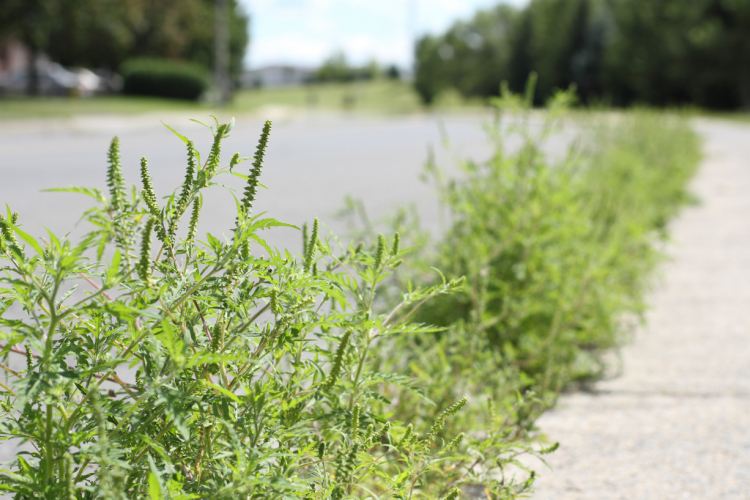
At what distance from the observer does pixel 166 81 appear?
33500mm

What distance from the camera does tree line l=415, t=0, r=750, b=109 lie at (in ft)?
165

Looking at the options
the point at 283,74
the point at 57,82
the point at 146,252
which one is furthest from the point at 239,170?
the point at 283,74

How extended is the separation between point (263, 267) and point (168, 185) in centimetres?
844

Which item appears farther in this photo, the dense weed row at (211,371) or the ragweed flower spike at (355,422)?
the ragweed flower spike at (355,422)

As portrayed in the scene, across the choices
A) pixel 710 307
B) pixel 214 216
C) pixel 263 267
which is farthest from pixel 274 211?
pixel 263 267

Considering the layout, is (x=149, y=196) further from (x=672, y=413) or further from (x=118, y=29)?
(x=118, y=29)

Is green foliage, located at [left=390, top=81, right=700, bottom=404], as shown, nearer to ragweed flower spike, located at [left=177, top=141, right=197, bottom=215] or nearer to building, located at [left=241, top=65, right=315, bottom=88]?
ragweed flower spike, located at [left=177, top=141, right=197, bottom=215]

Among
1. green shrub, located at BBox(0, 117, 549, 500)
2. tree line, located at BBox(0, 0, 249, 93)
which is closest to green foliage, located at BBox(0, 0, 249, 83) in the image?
tree line, located at BBox(0, 0, 249, 93)

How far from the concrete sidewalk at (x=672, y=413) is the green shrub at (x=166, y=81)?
3129cm

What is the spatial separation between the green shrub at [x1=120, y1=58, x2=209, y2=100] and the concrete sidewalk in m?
31.3

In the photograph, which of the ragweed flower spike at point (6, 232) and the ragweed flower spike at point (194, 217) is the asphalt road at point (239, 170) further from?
the ragweed flower spike at point (6, 232)

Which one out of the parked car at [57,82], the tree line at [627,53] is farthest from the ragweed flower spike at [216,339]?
the tree line at [627,53]

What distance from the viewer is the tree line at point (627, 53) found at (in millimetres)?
50406

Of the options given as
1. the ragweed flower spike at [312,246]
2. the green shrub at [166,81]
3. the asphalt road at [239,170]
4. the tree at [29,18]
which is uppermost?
the tree at [29,18]
